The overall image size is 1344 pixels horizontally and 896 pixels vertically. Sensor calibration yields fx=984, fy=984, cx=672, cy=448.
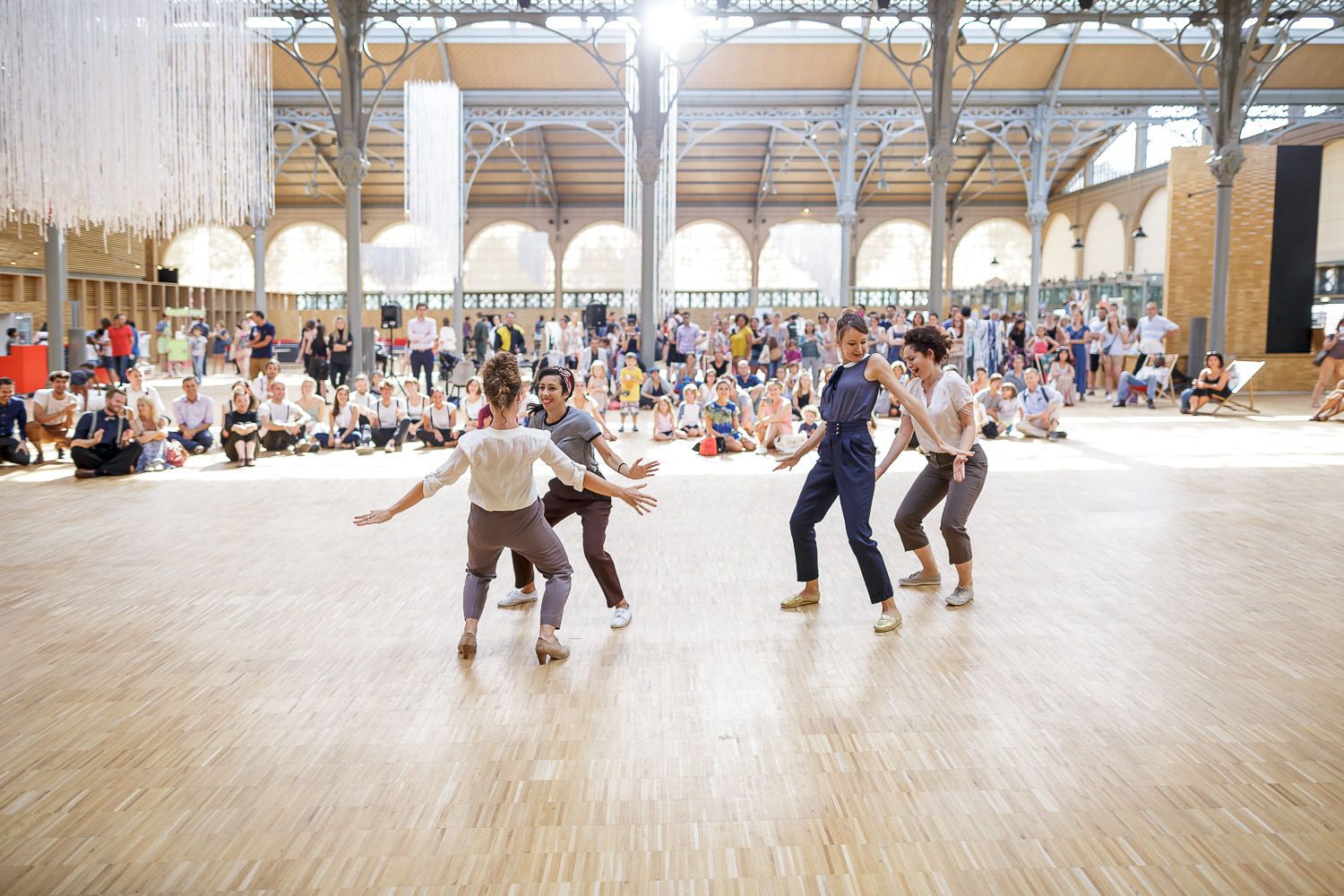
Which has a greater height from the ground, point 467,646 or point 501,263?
point 501,263

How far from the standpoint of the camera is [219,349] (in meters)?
24.1

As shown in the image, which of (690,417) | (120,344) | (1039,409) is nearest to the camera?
(1039,409)

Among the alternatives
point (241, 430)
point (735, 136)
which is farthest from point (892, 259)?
point (241, 430)

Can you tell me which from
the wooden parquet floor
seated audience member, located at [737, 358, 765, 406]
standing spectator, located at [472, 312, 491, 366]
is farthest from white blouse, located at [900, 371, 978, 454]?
standing spectator, located at [472, 312, 491, 366]

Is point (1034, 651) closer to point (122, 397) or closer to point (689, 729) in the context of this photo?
point (689, 729)

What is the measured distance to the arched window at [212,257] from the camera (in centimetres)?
2925

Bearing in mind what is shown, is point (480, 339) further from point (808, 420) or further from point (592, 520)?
point (592, 520)

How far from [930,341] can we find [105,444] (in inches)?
290

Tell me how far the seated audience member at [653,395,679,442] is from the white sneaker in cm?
658

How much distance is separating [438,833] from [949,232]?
31.2 metres

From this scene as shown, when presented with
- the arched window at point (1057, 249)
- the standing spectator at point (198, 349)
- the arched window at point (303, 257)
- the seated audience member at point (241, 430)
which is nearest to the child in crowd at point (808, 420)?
the seated audience member at point (241, 430)

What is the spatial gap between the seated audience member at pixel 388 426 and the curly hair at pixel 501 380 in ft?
23.8

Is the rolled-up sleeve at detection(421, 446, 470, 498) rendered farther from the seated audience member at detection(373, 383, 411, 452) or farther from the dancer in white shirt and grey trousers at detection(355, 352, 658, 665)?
the seated audience member at detection(373, 383, 411, 452)

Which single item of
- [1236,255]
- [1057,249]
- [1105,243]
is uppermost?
[1057,249]
